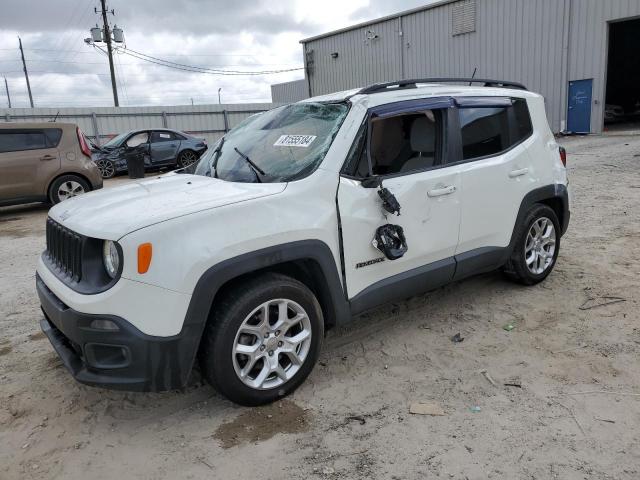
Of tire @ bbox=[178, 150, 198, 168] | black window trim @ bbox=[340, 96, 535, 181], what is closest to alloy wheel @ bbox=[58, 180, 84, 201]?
tire @ bbox=[178, 150, 198, 168]

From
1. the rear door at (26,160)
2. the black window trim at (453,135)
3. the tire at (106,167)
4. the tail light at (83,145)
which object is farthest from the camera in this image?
the tire at (106,167)

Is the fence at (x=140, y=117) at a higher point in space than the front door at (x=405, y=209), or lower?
higher

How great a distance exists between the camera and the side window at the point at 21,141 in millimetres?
9125

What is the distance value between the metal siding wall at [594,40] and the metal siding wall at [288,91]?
57.3 feet

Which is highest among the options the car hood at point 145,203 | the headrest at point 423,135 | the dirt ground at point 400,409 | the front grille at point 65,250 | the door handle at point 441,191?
the headrest at point 423,135

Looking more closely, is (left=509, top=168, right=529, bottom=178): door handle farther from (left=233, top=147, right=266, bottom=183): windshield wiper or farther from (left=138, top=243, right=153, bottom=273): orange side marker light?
(left=138, top=243, right=153, bottom=273): orange side marker light

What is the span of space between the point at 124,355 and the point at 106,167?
13843 millimetres

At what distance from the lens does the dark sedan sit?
15.1 m

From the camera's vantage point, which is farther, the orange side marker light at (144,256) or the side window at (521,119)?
the side window at (521,119)

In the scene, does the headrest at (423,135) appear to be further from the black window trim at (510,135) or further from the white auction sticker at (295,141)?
the white auction sticker at (295,141)

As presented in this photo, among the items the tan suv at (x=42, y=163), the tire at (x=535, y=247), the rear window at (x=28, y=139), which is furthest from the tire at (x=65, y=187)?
the tire at (x=535, y=247)

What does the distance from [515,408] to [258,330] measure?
1.49 m

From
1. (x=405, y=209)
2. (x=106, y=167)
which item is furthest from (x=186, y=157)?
(x=405, y=209)

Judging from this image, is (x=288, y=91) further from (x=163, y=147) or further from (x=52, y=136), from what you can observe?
(x=52, y=136)
